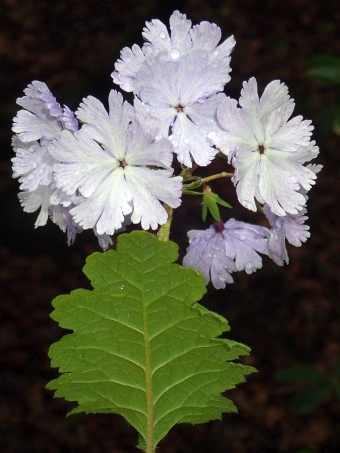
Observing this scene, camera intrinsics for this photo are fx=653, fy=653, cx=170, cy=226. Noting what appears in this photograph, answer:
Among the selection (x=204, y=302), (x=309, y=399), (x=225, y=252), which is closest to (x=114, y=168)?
(x=225, y=252)

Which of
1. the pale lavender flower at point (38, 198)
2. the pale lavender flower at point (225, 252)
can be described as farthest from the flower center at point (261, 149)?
the pale lavender flower at point (38, 198)

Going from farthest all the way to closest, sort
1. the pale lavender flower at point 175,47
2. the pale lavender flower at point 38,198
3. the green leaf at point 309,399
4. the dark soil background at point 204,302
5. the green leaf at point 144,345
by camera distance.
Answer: the dark soil background at point 204,302 < the green leaf at point 309,399 < the pale lavender flower at point 38,198 < the pale lavender flower at point 175,47 < the green leaf at point 144,345

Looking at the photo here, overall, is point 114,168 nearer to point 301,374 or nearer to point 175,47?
point 175,47

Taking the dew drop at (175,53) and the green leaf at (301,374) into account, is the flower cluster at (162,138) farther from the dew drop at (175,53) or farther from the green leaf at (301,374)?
the green leaf at (301,374)

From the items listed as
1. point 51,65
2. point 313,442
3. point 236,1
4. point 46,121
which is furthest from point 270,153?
point 236,1

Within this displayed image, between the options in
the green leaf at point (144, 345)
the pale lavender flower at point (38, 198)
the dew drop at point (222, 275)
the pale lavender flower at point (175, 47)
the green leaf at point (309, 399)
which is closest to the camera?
the green leaf at point (144, 345)

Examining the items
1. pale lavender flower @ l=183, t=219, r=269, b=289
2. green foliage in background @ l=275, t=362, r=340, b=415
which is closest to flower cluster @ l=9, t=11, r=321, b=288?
pale lavender flower @ l=183, t=219, r=269, b=289
